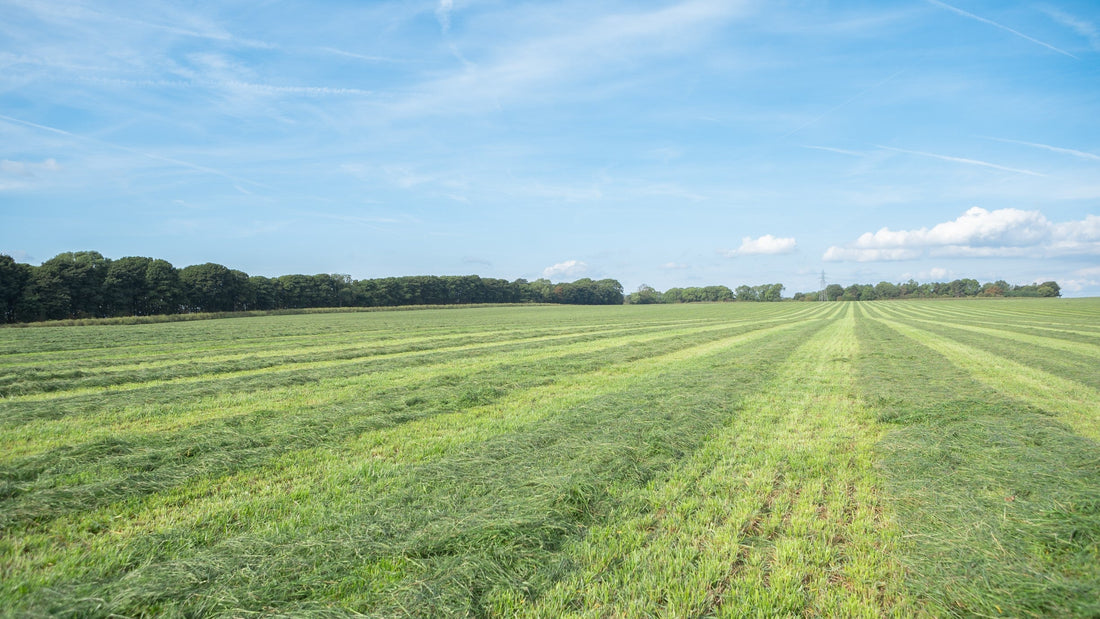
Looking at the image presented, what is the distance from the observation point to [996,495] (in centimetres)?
523

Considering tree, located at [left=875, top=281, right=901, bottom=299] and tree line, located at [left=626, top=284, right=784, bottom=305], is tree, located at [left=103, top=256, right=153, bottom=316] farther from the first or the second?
tree, located at [left=875, top=281, right=901, bottom=299]

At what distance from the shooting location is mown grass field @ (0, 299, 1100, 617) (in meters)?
3.53

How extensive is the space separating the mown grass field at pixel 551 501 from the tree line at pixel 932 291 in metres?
187

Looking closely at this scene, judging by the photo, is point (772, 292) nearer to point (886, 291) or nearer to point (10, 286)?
point (886, 291)

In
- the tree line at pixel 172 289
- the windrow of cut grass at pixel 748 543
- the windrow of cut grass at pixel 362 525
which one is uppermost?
→ the tree line at pixel 172 289

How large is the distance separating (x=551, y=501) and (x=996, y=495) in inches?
194

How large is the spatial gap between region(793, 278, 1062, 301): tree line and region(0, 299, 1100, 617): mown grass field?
615 feet

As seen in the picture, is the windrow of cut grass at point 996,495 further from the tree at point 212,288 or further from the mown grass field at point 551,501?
the tree at point 212,288

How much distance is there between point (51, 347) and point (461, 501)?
91.8ft

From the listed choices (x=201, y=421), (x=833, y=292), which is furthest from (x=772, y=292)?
(x=201, y=421)

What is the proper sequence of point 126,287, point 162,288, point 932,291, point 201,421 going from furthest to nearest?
point 932,291 → point 162,288 → point 126,287 → point 201,421

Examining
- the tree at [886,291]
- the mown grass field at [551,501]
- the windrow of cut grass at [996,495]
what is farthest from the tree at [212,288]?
the tree at [886,291]

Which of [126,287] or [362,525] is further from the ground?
[126,287]

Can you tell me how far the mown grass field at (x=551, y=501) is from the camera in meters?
3.53
